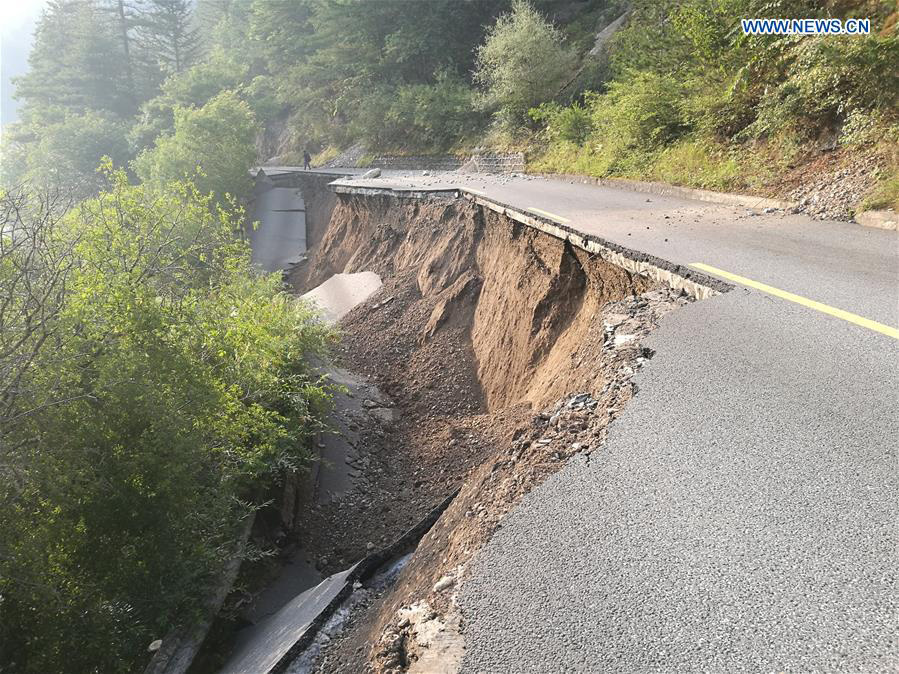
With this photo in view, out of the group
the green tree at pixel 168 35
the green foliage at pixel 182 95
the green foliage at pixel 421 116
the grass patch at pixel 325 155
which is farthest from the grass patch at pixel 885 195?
the green tree at pixel 168 35

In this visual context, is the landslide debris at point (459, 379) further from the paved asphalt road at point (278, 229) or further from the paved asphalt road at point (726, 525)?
the paved asphalt road at point (278, 229)

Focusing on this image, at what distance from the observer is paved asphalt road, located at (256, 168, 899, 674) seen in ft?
7.68

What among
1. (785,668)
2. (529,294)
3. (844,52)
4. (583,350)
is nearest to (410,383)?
(529,294)

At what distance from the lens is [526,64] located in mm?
24750

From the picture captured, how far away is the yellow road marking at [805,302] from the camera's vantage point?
4.57 metres

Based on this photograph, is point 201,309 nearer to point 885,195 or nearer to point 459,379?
point 459,379

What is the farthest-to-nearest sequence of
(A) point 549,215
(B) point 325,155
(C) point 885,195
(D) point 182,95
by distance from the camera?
(B) point 325,155 → (D) point 182,95 → (A) point 549,215 → (C) point 885,195

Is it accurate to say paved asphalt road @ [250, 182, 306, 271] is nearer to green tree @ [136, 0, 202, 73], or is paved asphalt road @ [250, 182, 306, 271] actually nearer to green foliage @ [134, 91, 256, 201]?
green foliage @ [134, 91, 256, 201]

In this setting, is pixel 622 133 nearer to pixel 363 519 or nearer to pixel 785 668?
pixel 363 519

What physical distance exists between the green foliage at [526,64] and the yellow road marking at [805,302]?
68.5 ft

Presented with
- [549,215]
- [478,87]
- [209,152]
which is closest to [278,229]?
[209,152]

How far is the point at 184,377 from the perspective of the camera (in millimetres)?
6590

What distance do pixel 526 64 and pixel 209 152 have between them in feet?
56.5

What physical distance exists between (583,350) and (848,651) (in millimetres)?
4915
